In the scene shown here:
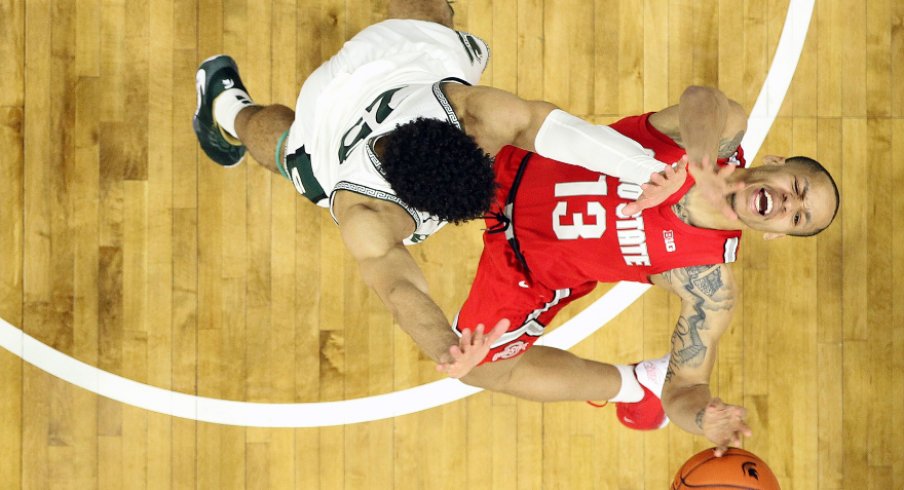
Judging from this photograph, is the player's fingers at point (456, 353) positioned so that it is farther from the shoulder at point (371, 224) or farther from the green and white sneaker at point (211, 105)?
the green and white sneaker at point (211, 105)

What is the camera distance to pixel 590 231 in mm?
2875

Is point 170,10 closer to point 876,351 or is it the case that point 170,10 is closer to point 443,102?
point 443,102

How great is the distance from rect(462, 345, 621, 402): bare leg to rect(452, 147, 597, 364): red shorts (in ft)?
0.30

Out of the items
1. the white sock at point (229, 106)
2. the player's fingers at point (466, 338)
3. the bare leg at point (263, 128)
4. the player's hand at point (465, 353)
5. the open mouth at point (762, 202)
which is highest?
the white sock at point (229, 106)

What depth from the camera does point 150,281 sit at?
11.9 feet

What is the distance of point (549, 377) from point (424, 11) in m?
1.60

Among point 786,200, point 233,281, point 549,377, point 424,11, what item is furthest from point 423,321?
point 233,281

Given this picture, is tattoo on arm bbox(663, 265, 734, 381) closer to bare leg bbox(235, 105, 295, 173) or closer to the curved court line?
the curved court line

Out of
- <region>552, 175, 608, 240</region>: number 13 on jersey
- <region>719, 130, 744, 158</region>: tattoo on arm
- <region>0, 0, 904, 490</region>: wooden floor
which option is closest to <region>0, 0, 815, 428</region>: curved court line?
<region>0, 0, 904, 490</region>: wooden floor

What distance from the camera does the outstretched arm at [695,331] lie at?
9.12ft

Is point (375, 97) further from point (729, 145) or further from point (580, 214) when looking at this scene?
point (729, 145)

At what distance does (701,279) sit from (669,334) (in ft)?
3.11

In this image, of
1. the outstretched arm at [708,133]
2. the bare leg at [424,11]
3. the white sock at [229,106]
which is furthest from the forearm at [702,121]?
the white sock at [229,106]

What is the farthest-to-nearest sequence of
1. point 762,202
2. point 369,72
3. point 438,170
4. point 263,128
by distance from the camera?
point 263,128
point 369,72
point 762,202
point 438,170
